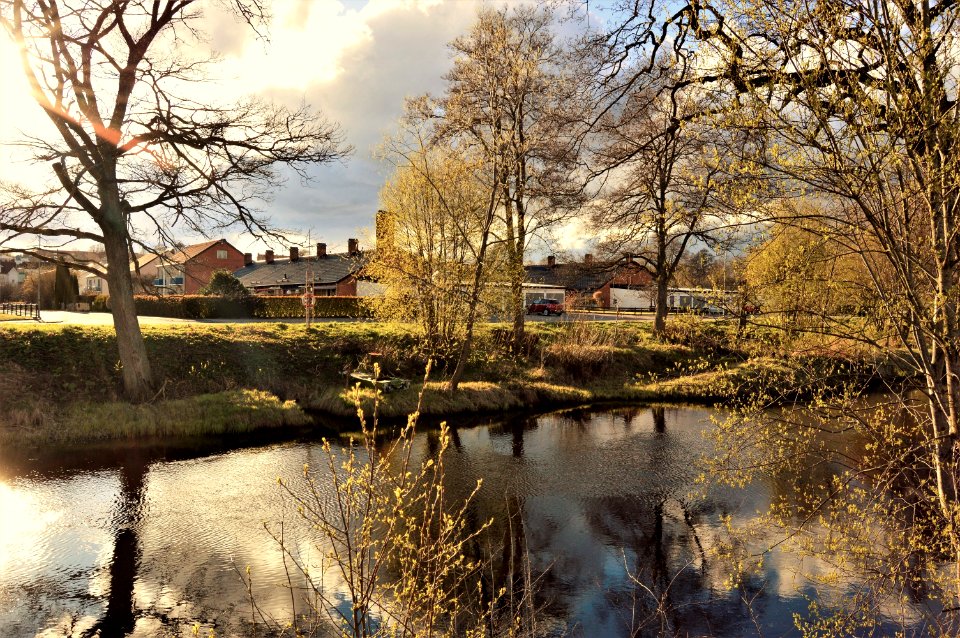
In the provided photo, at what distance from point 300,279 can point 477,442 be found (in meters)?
36.5

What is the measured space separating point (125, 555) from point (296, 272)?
142ft

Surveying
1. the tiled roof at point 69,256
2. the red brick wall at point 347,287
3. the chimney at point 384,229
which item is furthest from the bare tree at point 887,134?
the red brick wall at point 347,287

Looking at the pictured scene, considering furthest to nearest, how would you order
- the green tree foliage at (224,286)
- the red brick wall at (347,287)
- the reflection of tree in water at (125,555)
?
the red brick wall at (347,287)
the green tree foliage at (224,286)
the reflection of tree in water at (125,555)

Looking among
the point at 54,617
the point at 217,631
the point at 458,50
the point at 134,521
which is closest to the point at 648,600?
the point at 217,631

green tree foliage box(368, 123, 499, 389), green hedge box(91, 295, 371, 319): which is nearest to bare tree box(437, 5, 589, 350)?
green tree foliage box(368, 123, 499, 389)

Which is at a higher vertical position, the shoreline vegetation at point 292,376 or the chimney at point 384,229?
the chimney at point 384,229

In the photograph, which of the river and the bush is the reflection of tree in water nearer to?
the river

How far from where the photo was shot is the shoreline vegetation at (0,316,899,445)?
1350 centimetres

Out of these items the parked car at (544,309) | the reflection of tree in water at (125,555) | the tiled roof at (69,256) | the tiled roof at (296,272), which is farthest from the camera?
the tiled roof at (296,272)

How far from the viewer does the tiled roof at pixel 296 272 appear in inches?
1769

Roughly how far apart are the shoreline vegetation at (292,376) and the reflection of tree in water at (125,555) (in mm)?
2961

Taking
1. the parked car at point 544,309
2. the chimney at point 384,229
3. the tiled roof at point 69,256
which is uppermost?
the chimney at point 384,229

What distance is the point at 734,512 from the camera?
9.40 m

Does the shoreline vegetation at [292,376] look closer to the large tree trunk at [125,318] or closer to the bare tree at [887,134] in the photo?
the large tree trunk at [125,318]
